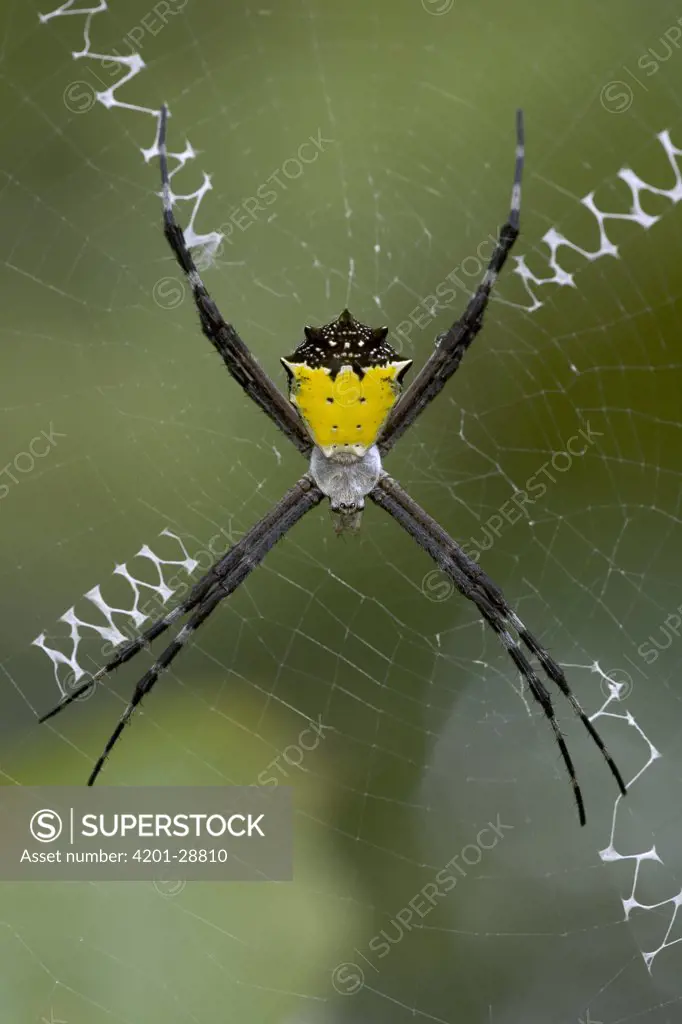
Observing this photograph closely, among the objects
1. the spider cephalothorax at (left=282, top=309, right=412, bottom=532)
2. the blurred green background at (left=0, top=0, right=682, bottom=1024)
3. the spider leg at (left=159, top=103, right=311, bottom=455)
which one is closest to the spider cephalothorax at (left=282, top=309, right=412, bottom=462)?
the spider cephalothorax at (left=282, top=309, right=412, bottom=532)

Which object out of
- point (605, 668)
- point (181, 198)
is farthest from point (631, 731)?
point (181, 198)

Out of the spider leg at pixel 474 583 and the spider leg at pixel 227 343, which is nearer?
the spider leg at pixel 227 343

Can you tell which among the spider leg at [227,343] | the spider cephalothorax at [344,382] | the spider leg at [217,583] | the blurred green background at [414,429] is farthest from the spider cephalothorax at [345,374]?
the blurred green background at [414,429]

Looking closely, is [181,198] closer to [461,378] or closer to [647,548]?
[461,378]

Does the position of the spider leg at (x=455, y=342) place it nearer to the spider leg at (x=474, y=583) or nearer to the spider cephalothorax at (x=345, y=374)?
the spider cephalothorax at (x=345, y=374)

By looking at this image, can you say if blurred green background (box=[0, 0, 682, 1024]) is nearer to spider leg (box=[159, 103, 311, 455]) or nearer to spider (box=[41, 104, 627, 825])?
spider (box=[41, 104, 627, 825])
